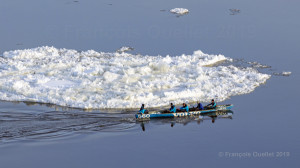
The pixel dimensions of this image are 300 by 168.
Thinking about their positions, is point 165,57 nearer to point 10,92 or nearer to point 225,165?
point 10,92

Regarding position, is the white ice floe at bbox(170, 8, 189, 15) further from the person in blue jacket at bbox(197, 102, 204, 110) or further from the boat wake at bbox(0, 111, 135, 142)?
the boat wake at bbox(0, 111, 135, 142)

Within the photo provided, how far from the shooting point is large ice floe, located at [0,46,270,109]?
1085 inches

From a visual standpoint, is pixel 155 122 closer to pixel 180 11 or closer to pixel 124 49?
pixel 124 49

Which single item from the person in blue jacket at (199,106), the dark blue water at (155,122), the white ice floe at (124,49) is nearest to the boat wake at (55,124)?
the dark blue water at (155,122)

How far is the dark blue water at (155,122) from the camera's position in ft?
70.0

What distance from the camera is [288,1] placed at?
50781mm

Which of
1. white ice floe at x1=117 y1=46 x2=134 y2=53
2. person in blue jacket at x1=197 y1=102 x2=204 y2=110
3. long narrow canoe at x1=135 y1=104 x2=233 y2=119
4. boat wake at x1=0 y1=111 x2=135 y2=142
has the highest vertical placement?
white ice floe at x1=117 y1=46 x2=134 y2=53

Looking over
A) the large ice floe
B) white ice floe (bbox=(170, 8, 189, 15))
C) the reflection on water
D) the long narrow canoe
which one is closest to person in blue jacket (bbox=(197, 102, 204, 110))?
the long narrow canoe

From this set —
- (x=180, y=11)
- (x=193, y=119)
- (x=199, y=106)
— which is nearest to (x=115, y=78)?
(x=199, y=106)

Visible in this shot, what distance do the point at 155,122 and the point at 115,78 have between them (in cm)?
610

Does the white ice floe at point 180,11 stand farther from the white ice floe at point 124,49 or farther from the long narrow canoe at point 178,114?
the long narrow canoe at point 178,114

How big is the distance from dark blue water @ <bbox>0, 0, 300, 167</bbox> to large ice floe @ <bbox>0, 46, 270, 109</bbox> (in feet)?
4.18

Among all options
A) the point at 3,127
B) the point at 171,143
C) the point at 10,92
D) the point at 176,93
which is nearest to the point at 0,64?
the point at 10,92

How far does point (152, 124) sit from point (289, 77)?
1254cm
